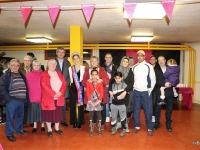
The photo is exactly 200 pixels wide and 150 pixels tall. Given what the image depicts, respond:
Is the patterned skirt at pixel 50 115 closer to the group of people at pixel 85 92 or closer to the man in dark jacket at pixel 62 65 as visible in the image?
the group of people at pixel 85 92

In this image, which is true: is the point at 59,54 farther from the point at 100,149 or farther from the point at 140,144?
the point at 140,144

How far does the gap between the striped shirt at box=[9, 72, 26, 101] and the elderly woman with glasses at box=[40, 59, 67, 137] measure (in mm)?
314

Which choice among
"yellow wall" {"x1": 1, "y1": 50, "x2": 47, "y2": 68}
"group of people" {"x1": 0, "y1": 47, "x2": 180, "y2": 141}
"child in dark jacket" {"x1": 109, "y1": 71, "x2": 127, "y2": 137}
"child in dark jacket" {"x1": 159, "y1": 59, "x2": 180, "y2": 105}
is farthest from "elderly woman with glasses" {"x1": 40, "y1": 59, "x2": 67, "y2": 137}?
"yellow wall" {"x1": 1, "y1": 50, "x2": 47, "y2": 68}

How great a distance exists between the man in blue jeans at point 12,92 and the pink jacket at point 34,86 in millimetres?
132

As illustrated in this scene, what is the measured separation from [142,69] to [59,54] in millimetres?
1650

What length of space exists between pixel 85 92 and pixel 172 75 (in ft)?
5.47

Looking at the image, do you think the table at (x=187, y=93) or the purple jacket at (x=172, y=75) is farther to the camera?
the table at (x=187, y=93)

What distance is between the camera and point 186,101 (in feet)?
20.6

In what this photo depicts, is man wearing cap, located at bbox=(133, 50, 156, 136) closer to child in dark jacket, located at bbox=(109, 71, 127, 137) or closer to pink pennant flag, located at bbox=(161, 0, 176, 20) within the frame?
child in dark jacket, located at bbox=(109, 71, 127, 137)

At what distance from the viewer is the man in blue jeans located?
10.1 ft

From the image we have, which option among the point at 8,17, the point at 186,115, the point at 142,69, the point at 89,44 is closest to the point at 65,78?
the point at 142,69

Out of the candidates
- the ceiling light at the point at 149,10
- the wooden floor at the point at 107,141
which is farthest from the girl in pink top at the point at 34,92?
the ceiling light at the point at 149,10

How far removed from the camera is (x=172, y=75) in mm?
3596

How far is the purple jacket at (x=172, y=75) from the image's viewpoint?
3.56 m
